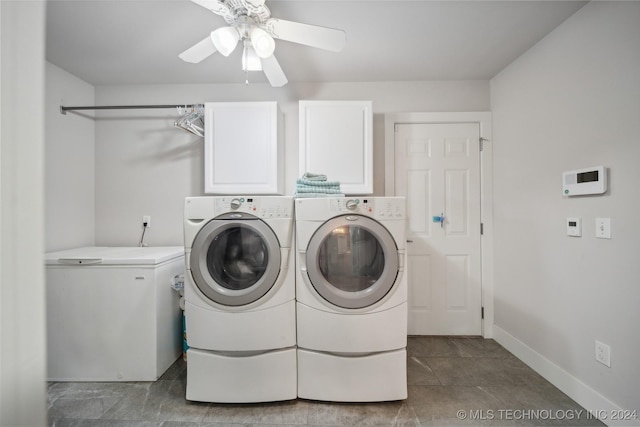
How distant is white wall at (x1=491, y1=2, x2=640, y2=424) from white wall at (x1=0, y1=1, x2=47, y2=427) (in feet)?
7.20

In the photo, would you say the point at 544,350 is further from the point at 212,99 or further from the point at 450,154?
the point at 212,99

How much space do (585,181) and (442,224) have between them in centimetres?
104

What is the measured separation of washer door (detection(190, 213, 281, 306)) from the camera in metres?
1.56

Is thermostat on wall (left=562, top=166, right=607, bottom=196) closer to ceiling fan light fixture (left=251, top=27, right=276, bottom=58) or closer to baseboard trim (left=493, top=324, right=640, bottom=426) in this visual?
baseboard trim (left=493, top=324, right=640, bottom=426)

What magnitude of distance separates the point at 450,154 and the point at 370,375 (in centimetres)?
200

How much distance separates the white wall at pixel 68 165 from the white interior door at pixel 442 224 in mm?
2933

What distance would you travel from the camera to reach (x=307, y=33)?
1.30 m

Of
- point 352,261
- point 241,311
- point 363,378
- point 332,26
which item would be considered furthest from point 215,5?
point 363,378

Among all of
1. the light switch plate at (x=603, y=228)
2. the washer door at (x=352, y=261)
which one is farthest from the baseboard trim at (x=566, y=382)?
the washer door at (x=352, y=261)

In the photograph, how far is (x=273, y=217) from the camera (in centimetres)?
159

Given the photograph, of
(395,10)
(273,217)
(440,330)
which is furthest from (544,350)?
(395,10)

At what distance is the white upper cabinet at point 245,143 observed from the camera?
217 cm

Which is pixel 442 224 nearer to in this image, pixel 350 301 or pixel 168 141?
pixel 350 301

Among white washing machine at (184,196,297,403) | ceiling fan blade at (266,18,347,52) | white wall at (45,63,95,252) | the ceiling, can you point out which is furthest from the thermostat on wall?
white wall at (45,63,95,252)
